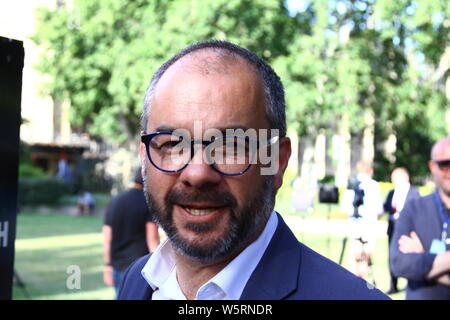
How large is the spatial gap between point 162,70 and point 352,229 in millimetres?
8271

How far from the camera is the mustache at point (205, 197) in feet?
4.80

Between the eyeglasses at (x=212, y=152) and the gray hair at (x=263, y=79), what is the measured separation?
98 millimetres

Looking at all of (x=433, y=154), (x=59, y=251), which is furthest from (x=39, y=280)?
(x=433, y=154)

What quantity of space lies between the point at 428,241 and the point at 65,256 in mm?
9354

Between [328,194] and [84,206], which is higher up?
[328,194]

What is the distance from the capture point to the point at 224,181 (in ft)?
4.83

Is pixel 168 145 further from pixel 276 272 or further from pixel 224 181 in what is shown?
pixel 276 272

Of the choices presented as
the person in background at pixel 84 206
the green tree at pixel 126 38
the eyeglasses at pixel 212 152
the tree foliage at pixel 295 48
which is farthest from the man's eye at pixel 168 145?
the person in background at pixel 84 206

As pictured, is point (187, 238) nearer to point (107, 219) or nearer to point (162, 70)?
point (162, 70)

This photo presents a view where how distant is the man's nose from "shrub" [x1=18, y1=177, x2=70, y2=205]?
868 inches

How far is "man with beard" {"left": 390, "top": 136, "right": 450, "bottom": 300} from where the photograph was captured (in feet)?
Answer: 10.7

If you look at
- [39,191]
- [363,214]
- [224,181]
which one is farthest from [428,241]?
[39,191]

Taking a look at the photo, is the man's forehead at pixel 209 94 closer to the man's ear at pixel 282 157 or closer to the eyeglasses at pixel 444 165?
the man's ear at pixel 282 157

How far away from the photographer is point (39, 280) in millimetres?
8977
